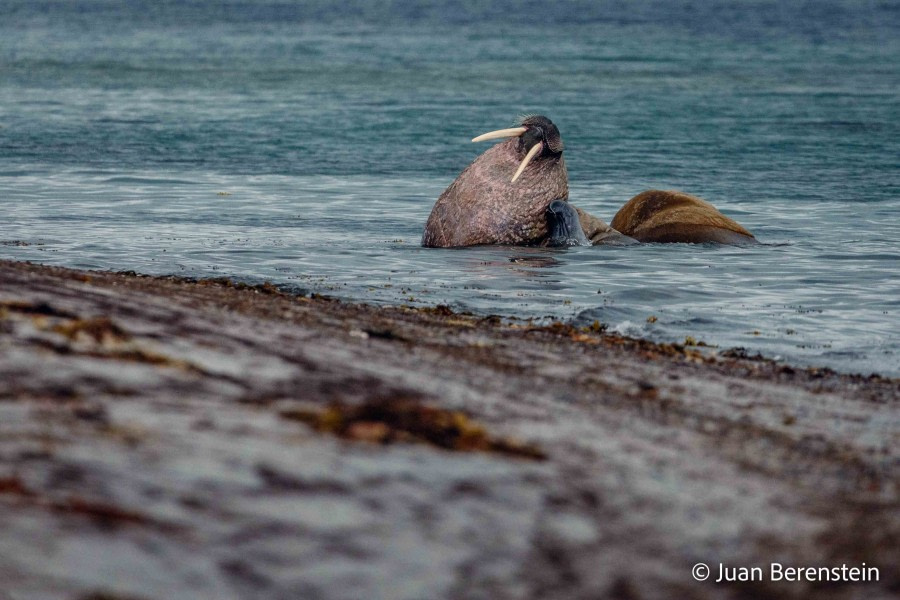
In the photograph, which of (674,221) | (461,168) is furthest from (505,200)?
(461,168)

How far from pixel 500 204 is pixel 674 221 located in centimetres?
221

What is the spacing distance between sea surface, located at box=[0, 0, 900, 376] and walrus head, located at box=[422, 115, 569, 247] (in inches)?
11.6

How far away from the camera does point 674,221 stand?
14.5 m

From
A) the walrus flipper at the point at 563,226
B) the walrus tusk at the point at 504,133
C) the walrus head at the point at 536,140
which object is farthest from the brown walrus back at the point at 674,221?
the walrus tusk at the point at 504,133

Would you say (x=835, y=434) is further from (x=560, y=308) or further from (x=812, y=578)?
(x=560, y=308)

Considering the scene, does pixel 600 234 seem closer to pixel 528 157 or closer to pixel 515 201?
pixel 515 201

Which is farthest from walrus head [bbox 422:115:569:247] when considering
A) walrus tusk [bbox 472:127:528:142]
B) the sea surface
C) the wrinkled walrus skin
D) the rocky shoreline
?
the rocky shoreline

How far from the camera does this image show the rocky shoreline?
3.58m

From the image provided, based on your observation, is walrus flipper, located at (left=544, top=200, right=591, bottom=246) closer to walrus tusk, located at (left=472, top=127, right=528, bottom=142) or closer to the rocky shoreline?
walrus tusk, located at (left=472, top=127, right=528, bottom=142)

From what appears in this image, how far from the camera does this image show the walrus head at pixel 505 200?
44.6 feet

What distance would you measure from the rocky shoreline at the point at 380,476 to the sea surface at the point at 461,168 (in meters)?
3.66

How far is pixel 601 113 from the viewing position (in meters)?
31.5

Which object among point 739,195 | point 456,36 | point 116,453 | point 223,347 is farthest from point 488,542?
point 456,36

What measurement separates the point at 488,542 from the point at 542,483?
17.6 inches
